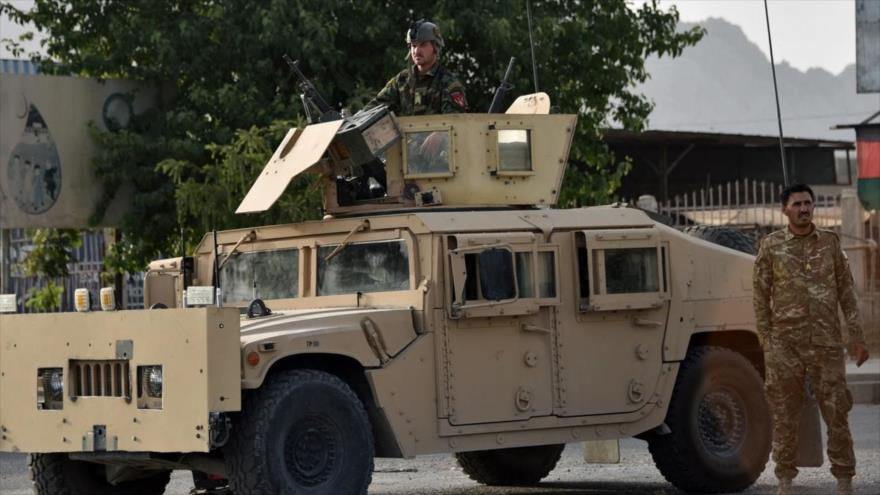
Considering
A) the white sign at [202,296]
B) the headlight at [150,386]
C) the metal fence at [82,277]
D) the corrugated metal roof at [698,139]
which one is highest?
the corrugated metal roof at [698,139]

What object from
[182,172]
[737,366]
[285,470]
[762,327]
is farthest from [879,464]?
[182,172]

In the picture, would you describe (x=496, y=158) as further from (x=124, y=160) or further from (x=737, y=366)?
(x=124, y=160)

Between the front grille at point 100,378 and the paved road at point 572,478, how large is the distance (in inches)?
112

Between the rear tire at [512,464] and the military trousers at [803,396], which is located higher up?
the military trousers at [803,396]

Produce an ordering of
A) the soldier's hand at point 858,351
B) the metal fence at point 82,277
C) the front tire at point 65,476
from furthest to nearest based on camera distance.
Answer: the metal fence at point 82,277 < the front tire at point 65,476 < the soldier's hand at point 858,351

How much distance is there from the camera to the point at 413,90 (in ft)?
37.3

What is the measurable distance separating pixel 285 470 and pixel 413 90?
3.10 metres

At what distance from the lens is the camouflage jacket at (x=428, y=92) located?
1123 centimetres

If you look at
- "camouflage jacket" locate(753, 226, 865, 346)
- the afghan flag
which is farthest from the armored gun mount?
the afghan flag

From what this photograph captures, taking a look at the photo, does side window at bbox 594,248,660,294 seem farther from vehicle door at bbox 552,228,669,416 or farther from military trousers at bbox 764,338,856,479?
military trousers at bbox 764,338,856,479

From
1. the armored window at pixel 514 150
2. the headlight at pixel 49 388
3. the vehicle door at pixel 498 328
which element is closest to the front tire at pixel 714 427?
the vehicle door at pixel 498 328

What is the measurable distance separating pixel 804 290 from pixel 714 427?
172 centimetres

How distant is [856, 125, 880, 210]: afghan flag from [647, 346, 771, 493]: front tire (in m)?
11.0

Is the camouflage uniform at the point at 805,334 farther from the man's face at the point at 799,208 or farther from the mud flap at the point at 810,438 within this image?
the mud flap at the point at 810,438
